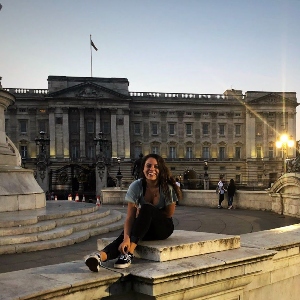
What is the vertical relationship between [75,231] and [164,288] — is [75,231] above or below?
below

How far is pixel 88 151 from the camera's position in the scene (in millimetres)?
74500

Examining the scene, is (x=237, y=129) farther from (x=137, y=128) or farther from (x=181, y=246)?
(x=181, y=246)

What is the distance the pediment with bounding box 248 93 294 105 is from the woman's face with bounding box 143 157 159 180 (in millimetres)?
78512

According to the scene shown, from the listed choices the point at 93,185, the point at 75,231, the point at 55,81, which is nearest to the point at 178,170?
the point at 55,81

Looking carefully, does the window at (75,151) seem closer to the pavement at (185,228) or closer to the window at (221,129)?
the window at (221,129)

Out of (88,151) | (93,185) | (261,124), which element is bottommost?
(93,185)

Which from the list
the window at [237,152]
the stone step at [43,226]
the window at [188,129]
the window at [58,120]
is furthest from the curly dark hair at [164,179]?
the window at [237,152]

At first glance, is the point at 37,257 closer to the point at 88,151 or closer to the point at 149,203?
the point at 149,203

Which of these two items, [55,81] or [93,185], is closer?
[93,185]

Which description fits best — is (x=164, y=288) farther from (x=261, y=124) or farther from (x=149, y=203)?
(x=261, y=124)

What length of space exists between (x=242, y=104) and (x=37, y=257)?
7600 centimetres

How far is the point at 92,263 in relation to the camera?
3402 mm

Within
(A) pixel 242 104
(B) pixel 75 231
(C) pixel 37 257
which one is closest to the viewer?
(C) pixel 37 257

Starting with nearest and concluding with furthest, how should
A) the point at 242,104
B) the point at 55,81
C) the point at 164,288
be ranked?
1. the point at 164,288
2. the point at 55,81
3. the point at 242,104
